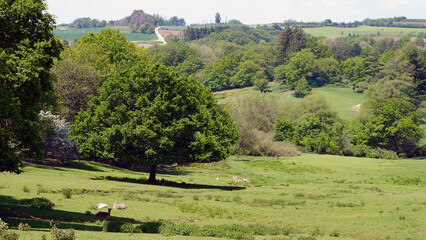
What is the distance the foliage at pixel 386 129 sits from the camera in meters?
123

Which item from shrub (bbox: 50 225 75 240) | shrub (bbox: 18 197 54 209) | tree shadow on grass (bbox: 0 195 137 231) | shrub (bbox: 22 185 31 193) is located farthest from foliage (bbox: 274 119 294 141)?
shrub (bbox: 50 225 75 240)

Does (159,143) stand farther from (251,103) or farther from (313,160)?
(251,103)

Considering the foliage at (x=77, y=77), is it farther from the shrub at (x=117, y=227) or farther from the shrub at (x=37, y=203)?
the shrub at (x=117, y=227)

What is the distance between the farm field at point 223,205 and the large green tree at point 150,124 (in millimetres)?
3924

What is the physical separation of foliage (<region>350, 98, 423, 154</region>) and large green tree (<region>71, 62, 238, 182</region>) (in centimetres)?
7477

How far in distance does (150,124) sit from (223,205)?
632 inches

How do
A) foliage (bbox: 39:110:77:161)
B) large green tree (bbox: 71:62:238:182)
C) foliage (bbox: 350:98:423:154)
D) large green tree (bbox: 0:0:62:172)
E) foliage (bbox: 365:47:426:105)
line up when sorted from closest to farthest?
large green tree (bbox: 0:0:62:172)
large green tree (bbox: 71:62:238:182)
foliage (bbox: 39:110:77:161)
foliage (bbox: 350:98:423:154)
foliage (bbox: 365:47:426:105)

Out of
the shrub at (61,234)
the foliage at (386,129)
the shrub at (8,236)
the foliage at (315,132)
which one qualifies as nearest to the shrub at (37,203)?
the shrub at (61,234)

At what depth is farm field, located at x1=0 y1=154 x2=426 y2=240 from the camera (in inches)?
1257

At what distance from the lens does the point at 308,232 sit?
3459 centimetres

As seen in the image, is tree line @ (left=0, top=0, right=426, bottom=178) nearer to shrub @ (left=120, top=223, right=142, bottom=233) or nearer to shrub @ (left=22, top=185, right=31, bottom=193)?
shrub @ (left=22, top=185, right=31, bottom=193)

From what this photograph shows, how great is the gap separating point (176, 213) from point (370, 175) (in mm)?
54388

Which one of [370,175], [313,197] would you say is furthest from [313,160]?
[313,197]

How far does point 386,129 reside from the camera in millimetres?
123438
